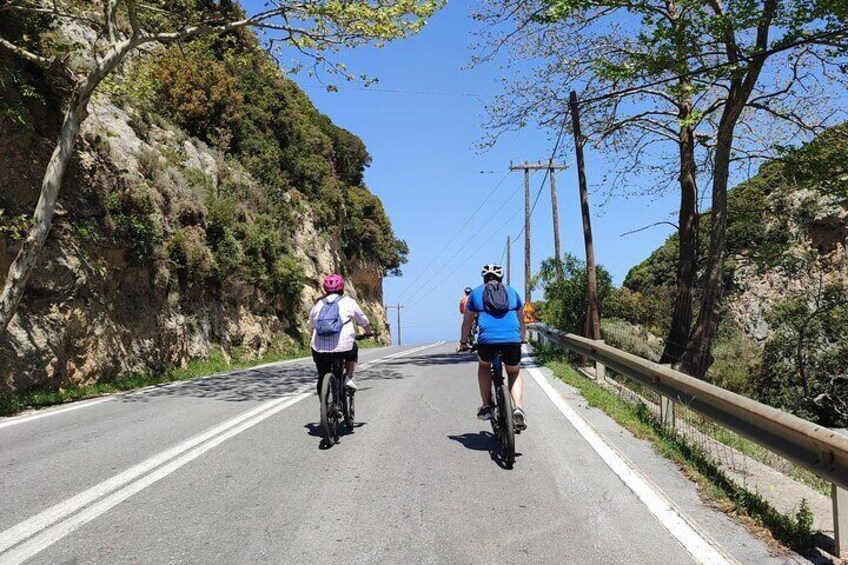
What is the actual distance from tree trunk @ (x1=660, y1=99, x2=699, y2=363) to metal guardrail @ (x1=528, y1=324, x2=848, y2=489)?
7636 mm

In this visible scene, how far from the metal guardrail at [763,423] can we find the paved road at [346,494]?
58cm

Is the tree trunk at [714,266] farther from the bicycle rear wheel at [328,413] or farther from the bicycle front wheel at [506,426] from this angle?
the bicycle rear wheel at [328,413]

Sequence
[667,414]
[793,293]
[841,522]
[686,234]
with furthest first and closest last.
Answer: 1. [793,293]
2. [686,234]
3. [667,414]
4. [841,522]

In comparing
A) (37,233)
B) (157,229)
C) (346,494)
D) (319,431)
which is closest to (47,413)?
(37,233)

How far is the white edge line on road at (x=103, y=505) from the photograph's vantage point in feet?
12.6

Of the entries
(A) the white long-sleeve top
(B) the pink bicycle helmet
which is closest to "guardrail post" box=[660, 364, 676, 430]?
(A) the white long-sleeve top

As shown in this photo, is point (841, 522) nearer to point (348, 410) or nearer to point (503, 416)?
point (503, 416)

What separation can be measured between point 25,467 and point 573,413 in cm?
589

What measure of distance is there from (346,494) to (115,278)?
35.3 feet

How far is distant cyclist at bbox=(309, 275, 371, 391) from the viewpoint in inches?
267

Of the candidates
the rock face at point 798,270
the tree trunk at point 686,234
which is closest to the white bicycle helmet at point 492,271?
the tree trunk at point 686,234

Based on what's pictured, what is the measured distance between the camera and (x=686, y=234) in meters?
15.1

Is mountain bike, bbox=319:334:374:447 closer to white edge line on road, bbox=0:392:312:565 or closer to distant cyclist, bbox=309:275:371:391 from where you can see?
distant cyclist, bbox=309:275:371:391

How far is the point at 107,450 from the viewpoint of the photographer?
644cm
